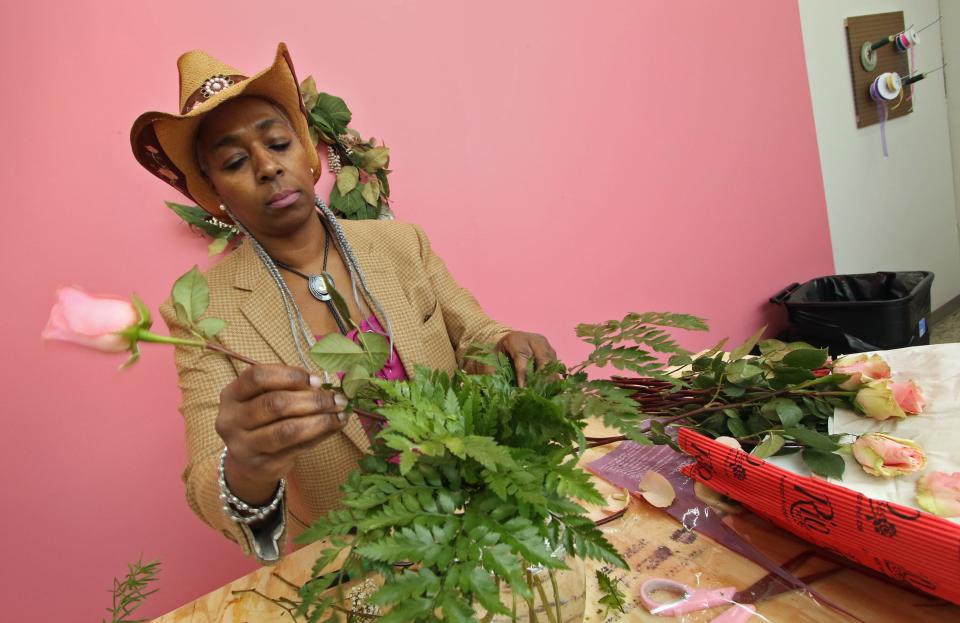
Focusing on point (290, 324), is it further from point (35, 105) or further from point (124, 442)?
point (35, 105)

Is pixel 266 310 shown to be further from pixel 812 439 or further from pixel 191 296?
pixel 812 439

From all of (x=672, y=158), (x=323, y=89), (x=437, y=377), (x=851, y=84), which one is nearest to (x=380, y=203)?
(x=323, y=89)

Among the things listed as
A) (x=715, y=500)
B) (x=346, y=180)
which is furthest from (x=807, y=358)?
(x=346, y=180)

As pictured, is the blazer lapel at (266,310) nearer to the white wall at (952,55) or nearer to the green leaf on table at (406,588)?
the green leaf on table at (406,588)

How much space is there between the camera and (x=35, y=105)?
50.8 inches

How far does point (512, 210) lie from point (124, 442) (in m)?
1.43

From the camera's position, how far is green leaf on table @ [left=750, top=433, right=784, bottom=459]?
66 centimetres

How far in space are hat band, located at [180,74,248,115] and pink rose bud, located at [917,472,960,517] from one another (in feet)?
4.05

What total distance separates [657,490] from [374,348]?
0.53 m

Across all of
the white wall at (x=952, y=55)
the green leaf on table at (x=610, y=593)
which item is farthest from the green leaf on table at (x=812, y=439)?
the white wall at (x=952, y=55)

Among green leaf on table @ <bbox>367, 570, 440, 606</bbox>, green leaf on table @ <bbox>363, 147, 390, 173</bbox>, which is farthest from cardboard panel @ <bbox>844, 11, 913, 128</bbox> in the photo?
green leaf on table @ <bbox>367, 570, 440, 606</bbox>

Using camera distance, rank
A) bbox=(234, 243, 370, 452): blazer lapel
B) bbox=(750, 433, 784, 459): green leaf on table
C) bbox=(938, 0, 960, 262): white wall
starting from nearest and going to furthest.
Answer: bbox=(750, 433, 784, 459): green leaf on table
bbox=(234, 243, 370, 452): blazer lapel
bbox=(938, 0, 960, 262): white wall

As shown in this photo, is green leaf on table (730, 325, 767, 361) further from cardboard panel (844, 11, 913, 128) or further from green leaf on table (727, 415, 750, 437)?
cardboard panel (844, 11, 913, 128)

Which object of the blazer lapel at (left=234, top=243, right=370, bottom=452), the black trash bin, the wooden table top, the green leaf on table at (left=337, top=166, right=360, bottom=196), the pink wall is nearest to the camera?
the wooden table top
